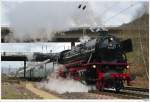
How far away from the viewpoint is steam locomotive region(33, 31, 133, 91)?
18.6m

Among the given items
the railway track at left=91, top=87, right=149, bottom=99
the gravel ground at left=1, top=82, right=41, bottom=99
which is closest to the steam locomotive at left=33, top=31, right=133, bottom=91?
the railway track at left=91, top=87, right=149, bottom=99

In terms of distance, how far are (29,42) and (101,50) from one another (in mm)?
3368

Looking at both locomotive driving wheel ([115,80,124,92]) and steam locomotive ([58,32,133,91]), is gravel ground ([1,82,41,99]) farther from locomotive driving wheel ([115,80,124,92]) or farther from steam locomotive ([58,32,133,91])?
locomotive driving wheel ([115,80,124,92])

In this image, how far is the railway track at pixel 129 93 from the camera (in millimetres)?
16250

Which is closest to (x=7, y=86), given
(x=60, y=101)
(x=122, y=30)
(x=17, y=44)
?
(x=17, y=44)

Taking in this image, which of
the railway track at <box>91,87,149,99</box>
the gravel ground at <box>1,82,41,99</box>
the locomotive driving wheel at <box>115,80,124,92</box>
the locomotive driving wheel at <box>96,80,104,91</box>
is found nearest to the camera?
the railway track at <box>91,87,149,99</box>

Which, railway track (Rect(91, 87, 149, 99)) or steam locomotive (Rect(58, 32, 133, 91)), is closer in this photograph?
railway track (Rect(91, 87, 149, 99))

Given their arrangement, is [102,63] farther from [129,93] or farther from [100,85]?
[129,93]

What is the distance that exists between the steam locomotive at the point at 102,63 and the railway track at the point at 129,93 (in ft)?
1.08

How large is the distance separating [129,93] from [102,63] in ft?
7.77

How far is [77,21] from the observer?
1808cm

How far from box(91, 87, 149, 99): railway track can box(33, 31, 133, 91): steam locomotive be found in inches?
12.9

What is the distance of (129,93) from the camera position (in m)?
17.2

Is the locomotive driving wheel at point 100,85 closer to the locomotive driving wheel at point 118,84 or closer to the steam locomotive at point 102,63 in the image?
the steam locomotive at point 102,63
